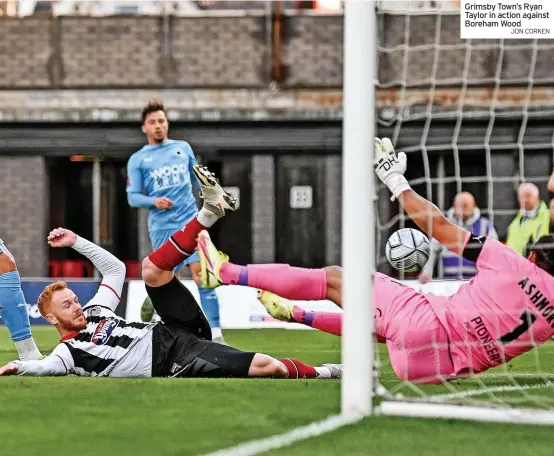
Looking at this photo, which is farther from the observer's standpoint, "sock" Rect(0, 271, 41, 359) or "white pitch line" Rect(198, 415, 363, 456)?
"sock" Rect(0, 271, 41, 359)

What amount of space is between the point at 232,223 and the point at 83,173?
2.50 meters

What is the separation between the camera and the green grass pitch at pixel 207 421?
3.88 meters

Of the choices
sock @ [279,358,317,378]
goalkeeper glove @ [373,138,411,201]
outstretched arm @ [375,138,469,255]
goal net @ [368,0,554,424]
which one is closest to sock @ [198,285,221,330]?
sock @ [279,358,317,378]

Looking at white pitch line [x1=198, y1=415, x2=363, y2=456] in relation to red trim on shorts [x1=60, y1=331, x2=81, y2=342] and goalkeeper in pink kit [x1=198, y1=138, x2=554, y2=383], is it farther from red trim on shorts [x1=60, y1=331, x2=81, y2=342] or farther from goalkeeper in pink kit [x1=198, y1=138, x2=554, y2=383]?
red trim on shorts [x1=60, y1=331, x2=81, y2=342]

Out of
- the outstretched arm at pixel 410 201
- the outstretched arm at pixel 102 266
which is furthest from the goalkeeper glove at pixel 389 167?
the outstretched arm at pixel 102 266

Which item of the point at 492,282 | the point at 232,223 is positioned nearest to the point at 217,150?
the point at 232,223

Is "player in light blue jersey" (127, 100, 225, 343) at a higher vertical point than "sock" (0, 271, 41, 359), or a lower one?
higher

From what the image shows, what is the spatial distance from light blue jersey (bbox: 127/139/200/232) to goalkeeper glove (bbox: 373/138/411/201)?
13.2ft

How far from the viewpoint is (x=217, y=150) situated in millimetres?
18328

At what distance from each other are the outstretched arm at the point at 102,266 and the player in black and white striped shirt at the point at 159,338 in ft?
0.05

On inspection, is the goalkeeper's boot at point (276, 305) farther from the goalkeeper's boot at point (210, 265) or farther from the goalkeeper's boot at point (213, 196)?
the goalkeeper's boot at point (213, 196)

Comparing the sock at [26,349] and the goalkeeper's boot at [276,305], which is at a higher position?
the goalkeeper's boot at [276,305]

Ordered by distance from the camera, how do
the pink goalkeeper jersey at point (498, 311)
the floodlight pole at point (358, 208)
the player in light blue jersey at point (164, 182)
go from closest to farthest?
the floodlight pole at point (358, 208) < the pink goalkeeper jersey at point (498, 311) < the player in light blue jersey at point (164, 182)

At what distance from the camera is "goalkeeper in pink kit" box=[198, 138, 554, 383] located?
5.31m
